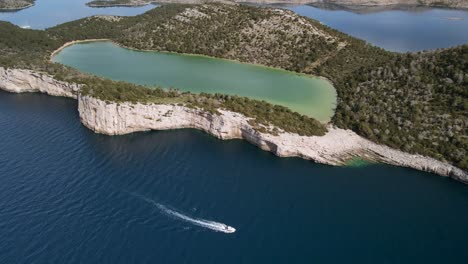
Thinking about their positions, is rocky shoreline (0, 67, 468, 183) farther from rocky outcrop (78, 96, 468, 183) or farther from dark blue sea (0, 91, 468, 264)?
dark blue sea (0, 91, 468, 264)

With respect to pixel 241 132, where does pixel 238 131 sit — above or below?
above

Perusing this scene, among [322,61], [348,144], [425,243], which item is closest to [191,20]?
[322,61]

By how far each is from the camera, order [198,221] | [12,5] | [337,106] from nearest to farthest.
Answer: [198,221], [337,106], [12,5]

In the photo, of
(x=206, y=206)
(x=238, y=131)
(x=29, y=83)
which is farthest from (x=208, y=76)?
(x=206, y=206)

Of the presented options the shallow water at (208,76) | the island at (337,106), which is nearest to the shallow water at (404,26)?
the island at (337,106)

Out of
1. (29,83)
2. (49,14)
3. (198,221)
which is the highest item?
(49,14)

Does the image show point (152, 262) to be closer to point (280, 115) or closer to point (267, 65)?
point (280, 115)

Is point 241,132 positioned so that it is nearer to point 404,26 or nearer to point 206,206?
point 206,206

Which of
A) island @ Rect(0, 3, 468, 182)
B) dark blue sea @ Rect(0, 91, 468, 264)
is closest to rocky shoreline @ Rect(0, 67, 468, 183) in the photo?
island @ Rect(0, 3, 468, 182)
